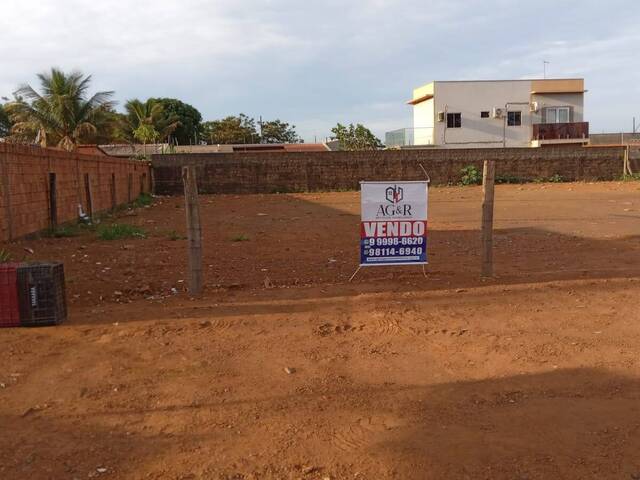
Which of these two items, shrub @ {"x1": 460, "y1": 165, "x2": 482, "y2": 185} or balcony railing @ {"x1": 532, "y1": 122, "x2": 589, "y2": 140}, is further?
balcony railing @ {"x1": 532, "y1": 122, "x2": 589, "y2": 140}

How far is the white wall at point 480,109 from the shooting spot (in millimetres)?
40906

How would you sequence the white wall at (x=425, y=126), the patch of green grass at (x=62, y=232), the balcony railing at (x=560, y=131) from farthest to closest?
the white wall at (x=425, y=126), the balcony railing at (x=560, y=131), the patch of green grass at (x=62, y=232)

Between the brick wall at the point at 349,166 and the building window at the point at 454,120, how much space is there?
11267mm

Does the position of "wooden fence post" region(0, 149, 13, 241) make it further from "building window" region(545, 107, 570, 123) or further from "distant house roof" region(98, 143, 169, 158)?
"building window" region(545, 107, 570, 123)

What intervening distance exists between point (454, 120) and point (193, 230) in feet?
124

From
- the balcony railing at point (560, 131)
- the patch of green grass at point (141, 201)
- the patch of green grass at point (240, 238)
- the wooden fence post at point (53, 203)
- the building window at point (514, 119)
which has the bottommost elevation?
the patch of green grass at point (240, 238)

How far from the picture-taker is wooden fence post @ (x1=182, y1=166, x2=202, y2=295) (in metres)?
6.29

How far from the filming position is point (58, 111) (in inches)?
1189

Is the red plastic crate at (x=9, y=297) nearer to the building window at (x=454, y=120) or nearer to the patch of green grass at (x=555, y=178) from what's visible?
the patch of green grass at (x=555, y=178)

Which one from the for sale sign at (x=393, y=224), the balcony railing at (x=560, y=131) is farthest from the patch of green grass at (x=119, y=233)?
the balcony railing at (x=560, y=131)

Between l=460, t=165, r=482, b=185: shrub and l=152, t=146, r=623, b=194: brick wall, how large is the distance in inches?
8.9

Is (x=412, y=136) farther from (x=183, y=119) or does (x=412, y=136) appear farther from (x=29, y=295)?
(x=29, y=295)

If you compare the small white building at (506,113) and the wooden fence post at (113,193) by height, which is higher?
the small white building at (506,113)

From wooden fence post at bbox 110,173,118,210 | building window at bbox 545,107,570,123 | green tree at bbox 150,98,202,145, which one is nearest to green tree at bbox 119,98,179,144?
green tree at bbox 150,98,202,145
